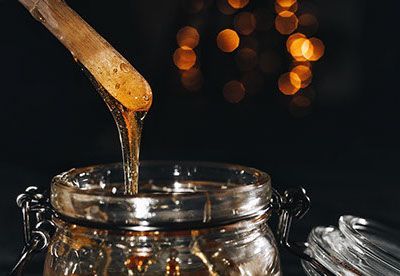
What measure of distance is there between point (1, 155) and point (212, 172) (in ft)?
4.04

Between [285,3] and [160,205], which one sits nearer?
[160,205]

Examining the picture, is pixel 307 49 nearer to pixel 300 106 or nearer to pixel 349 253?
pixel 300 106

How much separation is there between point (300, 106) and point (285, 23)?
24 centimetres

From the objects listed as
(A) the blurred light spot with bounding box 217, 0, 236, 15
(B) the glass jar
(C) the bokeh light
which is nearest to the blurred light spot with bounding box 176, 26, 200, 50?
(C) the bokeh light

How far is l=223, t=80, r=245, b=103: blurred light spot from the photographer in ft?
7.36

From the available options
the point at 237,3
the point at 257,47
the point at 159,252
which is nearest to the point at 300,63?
the point at 257,47

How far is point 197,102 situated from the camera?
2.28 meters

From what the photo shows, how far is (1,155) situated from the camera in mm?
1733

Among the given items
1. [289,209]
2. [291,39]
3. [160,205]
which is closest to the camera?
[160,205]

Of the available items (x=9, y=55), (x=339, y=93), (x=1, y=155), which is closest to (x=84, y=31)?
(x=1, y=155)

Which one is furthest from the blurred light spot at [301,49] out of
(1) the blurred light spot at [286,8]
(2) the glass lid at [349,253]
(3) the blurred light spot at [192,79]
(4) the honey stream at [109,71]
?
(4) the honey stream at [109,71]

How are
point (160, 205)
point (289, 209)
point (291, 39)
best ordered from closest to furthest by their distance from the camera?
point (160, 205) → point (289, 209) → point (291, 39)

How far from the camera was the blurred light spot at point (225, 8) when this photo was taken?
7.32 ft

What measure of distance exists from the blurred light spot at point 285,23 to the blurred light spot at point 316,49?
71 mm
